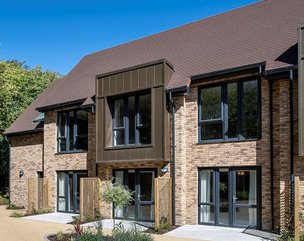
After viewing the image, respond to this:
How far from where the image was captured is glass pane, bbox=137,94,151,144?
16.6 meters

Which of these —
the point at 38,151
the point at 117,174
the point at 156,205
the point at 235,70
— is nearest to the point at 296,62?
the point at 235,70

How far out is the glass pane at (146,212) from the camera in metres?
16.3

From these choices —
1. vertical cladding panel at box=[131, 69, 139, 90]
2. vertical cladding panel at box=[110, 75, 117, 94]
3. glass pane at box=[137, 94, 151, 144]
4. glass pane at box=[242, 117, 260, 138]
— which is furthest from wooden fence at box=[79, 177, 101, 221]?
glass pane at box=[242, 117, 260, 138]

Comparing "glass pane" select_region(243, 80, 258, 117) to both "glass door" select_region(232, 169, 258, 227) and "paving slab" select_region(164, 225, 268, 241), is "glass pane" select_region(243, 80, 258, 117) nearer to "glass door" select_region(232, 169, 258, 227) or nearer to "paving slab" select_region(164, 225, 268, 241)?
"glass door" select_region(232, 169, 258, 227)

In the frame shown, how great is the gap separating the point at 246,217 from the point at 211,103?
14.0 ft

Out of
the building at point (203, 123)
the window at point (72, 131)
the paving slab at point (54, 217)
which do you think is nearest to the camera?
the building at point (203, 123)

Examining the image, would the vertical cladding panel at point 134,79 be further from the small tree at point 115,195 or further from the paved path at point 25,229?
the paved path at point 25,229

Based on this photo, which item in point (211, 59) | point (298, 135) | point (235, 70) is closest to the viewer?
point (298, 135)

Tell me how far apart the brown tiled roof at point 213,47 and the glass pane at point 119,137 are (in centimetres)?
272

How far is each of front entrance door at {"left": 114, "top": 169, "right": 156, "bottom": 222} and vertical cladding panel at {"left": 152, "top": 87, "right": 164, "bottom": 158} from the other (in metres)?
1.20

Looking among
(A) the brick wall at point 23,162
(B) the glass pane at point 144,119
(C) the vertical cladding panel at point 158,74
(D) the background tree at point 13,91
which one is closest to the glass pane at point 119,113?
(B) the glass pane at point 144,119

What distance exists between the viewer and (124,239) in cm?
984

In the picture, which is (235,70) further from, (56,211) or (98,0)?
(56,211)

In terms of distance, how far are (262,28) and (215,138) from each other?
5.00 metres
